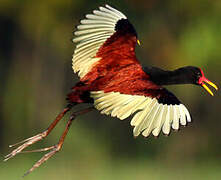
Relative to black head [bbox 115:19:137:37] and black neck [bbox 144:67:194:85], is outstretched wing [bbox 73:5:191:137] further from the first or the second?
black neck [bbox 144:67:194:85]

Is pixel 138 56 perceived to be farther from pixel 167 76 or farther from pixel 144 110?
pixel 144 110

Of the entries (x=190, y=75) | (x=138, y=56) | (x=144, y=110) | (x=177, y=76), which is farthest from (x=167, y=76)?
(x=138, y=56)

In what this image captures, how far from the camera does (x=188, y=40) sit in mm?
26578

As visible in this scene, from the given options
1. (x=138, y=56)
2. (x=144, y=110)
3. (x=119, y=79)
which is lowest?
(x=138, y=56)

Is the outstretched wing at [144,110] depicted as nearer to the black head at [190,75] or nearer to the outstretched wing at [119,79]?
the outstretched wing at [119,79]

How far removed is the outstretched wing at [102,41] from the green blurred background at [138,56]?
1364cm

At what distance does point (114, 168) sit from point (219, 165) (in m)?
3.07

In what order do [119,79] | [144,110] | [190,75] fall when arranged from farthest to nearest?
[190,75] → [119,79] → [144,110]

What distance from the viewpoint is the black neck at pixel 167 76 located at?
956cm

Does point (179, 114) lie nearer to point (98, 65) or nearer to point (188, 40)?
point (98, 65)

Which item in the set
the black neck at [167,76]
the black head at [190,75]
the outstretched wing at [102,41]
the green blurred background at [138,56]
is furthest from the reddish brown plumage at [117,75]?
the green blurred background at [138,56]

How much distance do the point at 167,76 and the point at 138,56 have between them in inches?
657

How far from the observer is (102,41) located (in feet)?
32.4

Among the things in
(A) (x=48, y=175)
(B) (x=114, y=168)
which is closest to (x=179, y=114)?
(A) (x=48, y=175)
